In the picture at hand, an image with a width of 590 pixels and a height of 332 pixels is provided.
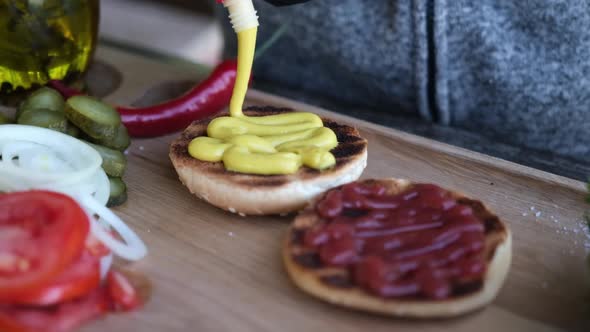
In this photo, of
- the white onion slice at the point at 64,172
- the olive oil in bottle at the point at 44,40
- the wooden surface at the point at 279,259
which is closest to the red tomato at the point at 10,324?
the wooden surface at the point at 279,259

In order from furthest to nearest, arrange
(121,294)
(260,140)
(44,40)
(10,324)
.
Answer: (44,40), (260,140), (121,294), (10,324)

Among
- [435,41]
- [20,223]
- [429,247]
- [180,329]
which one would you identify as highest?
[435,41]

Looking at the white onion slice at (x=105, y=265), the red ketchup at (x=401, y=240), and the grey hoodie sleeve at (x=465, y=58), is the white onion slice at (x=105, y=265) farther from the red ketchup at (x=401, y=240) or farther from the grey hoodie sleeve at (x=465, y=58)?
the grey hoodie sleeve at (x=465, y=58)

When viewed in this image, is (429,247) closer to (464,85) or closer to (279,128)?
(279,128)

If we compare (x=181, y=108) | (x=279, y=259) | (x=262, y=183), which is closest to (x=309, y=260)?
(x=279, y=259)

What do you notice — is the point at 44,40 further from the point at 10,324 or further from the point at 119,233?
the point at 10,324

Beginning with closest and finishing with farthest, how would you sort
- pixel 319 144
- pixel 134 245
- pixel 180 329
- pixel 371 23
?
pixel 180 329, pixel 134 245, pixel 319 144, pixel 371 23

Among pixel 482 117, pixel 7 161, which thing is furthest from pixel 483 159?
pixel 7 161

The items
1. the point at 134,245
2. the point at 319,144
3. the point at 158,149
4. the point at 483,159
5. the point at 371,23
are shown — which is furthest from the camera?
the point at 371,23
